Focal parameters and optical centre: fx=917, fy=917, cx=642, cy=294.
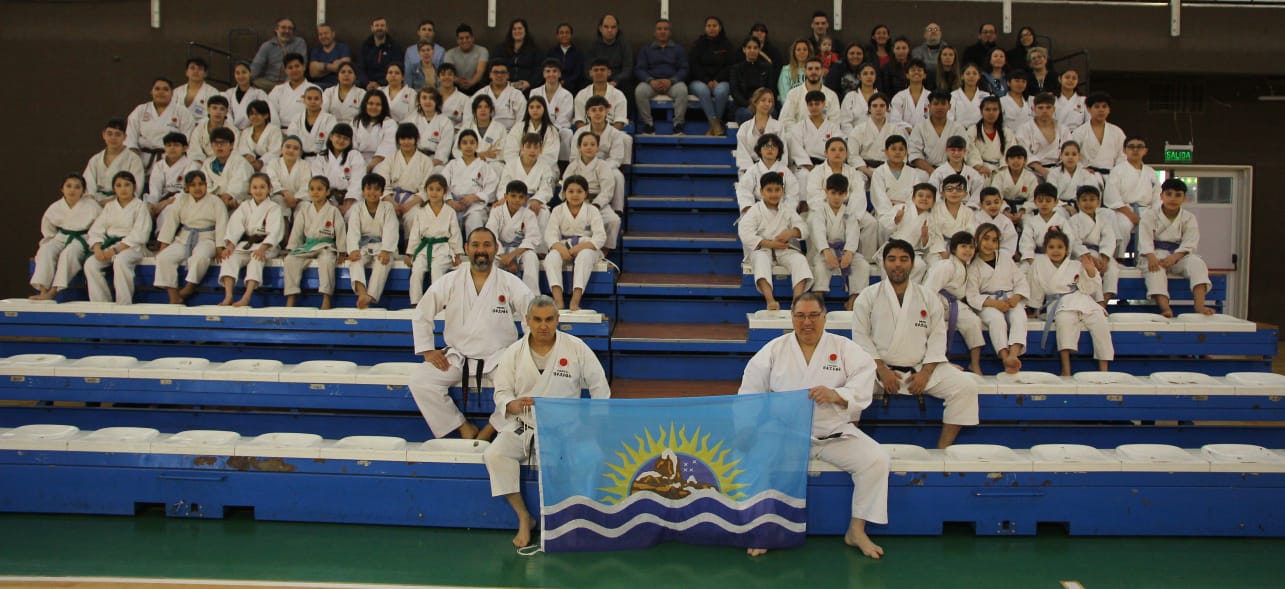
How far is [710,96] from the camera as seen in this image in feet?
29.8

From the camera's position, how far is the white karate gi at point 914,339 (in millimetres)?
4727

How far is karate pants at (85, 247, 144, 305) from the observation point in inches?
257

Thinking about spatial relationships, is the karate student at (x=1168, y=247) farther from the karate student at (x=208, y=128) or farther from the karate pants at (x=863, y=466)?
the karate student at (x=208, y=128)

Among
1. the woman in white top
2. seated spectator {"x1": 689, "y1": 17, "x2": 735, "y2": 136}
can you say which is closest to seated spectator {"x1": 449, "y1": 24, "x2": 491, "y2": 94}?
the woman in white top

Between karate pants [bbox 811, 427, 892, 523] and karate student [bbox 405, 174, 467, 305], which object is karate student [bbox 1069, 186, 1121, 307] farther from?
karate student [bbox 405, 174, 467, 305]

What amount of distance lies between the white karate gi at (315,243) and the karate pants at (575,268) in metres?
1.59

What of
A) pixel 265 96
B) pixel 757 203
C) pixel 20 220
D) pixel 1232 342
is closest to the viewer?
pixel 1232 342

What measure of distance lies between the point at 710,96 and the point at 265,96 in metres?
4.25

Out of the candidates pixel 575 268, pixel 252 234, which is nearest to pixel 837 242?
pixel 575 268

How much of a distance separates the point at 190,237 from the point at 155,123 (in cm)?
218

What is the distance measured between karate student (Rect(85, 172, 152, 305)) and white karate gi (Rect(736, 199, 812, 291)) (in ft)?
14.4

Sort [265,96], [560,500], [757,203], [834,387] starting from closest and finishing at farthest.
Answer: [560,500], [834,387], [757,203], [265,96]

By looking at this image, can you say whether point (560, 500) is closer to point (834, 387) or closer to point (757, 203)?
point (834, 387)

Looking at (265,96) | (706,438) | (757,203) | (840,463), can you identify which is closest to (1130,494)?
(840,463)
